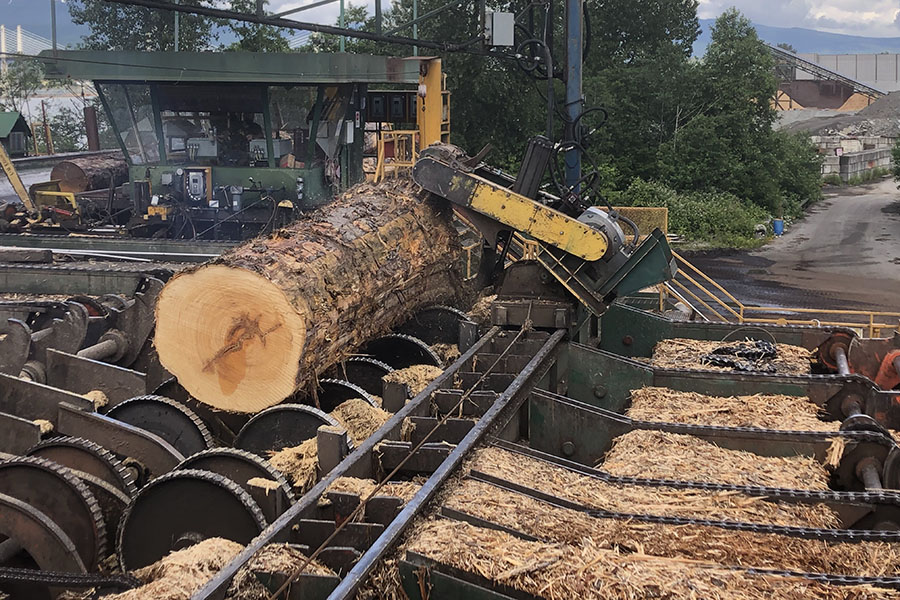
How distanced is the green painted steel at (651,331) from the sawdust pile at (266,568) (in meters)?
5.81

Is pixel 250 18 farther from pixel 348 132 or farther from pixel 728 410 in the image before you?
pixel 728 410

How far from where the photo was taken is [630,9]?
110ft

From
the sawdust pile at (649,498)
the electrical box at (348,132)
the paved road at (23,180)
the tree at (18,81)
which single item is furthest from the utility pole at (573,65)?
the tree at (18,81)

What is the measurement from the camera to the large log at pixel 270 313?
21.8ft

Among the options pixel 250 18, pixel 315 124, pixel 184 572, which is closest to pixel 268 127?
pixel 315 124

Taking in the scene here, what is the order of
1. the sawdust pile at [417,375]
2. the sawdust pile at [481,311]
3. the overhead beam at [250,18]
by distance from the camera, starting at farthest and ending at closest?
the overhead beam at [250,18], the sawdust pile at [481,311], the sawdust pile at [417,375]

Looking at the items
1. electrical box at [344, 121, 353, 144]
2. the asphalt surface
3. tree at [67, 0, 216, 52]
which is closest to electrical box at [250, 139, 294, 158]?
electrical box at [344, 121, 353, 144]

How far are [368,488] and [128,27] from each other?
29047 mm

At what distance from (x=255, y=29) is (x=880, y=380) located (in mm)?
25639

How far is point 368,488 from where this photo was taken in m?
5.08

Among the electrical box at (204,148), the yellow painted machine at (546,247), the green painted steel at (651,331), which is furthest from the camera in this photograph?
the electrical box at (204,148)

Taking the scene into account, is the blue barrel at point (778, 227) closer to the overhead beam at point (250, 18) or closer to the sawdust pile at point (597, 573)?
the overhead beam at point (250, 18)

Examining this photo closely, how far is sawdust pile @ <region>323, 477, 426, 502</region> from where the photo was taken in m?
4.97

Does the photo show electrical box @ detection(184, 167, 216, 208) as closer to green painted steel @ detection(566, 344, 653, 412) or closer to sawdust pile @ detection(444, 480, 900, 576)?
green painted steel @ detection(566, 344, 653, 412)
